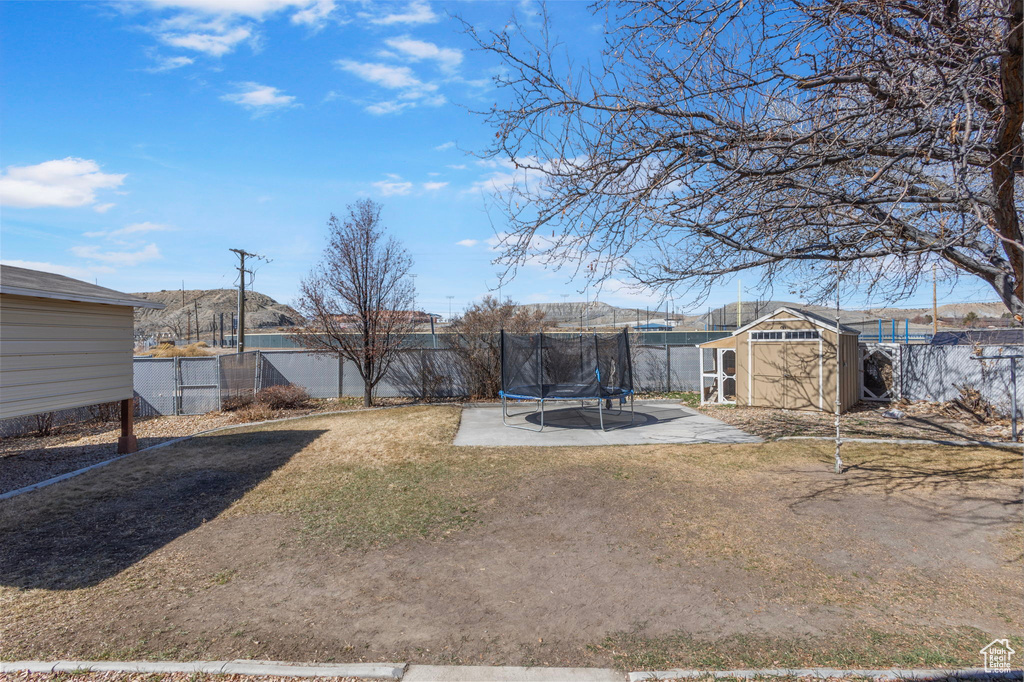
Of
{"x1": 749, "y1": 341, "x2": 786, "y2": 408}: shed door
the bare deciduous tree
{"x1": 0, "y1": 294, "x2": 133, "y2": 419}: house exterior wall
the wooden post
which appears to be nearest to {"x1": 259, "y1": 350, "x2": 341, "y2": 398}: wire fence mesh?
the bare deciduous tree

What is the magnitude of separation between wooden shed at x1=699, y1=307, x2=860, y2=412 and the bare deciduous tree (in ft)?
19.0

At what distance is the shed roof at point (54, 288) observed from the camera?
693 cm

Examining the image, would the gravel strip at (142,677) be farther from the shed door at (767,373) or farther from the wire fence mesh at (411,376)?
the shed door at (767,373)

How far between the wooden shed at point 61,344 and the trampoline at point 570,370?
711cm

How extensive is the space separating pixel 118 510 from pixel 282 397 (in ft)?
28.8

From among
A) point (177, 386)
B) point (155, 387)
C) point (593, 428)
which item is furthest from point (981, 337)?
point (155, 387)

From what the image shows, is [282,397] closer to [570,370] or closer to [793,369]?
[570,370]

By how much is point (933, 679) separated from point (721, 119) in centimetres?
396

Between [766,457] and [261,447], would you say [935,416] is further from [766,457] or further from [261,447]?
[261,447]

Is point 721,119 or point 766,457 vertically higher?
point 721,119

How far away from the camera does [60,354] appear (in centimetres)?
796

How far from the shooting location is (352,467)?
805 centimetres

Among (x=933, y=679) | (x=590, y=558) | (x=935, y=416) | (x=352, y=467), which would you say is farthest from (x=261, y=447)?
(x=935, y=416)

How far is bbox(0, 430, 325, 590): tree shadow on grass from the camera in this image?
4.56 metres
